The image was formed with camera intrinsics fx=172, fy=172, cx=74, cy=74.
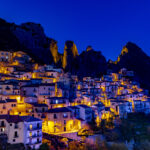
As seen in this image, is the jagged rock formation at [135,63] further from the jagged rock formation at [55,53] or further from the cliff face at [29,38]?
the cliff face at [29,38]

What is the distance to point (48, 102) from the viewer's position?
47875 mm

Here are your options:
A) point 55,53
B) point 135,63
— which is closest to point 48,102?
point 55,53

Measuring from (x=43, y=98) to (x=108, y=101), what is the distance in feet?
81.4

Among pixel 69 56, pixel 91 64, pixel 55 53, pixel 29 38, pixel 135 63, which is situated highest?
pixel 29 38

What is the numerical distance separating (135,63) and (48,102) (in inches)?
3208

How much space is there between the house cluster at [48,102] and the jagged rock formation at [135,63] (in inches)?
1182

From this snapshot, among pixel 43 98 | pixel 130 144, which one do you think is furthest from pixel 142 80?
pixel 43 98

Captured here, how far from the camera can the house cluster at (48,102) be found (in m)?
33.7

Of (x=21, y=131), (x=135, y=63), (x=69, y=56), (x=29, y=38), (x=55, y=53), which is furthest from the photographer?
(x=135, y=63)

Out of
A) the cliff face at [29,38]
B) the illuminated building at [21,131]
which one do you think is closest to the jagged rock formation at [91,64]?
the cliff face at [29,38]

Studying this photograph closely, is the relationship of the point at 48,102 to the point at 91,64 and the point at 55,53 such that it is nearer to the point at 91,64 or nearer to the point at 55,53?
the point at 91,64

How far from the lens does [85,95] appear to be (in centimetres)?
6038

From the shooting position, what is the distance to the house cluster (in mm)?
33719

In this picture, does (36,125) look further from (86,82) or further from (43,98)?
(86,82)
